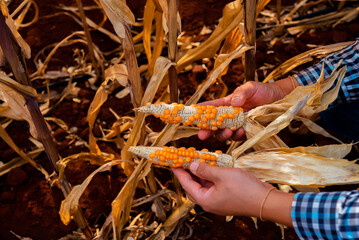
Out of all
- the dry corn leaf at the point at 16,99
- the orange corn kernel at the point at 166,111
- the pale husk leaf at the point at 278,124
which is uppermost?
the dry corn leaf at the point at 16,99

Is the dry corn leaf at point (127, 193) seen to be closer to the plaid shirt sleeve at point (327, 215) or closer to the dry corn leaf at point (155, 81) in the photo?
the dry corn leaf at point (155, 81)

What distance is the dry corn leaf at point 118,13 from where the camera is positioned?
54.8 inches

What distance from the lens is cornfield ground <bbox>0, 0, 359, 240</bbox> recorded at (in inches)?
82.0

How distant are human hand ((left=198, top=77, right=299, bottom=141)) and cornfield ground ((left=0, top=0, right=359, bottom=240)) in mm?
342

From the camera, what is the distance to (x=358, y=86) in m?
1.91

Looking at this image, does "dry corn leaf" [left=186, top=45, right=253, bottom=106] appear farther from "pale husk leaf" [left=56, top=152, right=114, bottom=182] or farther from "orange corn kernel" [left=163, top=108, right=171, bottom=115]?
"pale husk leaf" [left=56, top=152, right=114, bottom=182]

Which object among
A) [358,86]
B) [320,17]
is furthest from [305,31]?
[358,86]

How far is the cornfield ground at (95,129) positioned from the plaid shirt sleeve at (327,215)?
786 mm

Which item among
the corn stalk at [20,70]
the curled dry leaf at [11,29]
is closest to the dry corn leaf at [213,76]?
the corn stalk at [20,70]

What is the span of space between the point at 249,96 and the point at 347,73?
0.60 meters

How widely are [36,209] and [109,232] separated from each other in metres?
0.56

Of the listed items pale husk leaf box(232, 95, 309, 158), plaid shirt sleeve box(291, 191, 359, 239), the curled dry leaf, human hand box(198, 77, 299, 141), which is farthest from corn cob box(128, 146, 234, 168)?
the curled dry leaf

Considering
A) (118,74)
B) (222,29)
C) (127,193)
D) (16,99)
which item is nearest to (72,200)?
(127,193)

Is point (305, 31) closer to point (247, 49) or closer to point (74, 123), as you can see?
point (247, 49)
